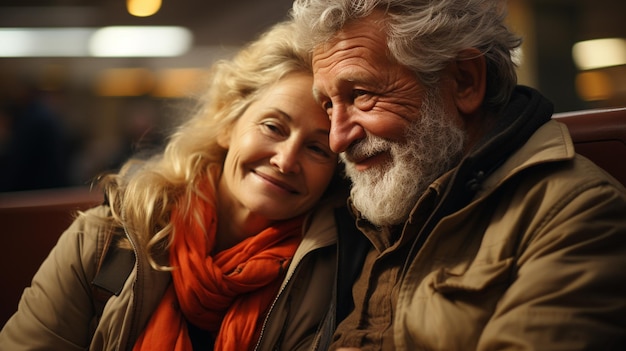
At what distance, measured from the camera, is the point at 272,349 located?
6.11ft

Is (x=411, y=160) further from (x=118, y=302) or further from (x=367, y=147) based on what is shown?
(x=118, y=302)

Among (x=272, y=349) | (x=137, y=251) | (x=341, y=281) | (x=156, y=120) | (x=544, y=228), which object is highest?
(x=544, y=228)

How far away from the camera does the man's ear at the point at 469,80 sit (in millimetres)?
1750

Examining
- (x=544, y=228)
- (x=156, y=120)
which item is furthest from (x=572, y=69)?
(x=544, y=228)

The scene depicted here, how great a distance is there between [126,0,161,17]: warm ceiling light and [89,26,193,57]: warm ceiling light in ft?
0.56

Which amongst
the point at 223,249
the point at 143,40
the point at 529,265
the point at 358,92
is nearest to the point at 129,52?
the point at 143,40

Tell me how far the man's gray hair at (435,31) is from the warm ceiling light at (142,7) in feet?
20.4

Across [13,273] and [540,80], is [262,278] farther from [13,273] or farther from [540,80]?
[540,80]

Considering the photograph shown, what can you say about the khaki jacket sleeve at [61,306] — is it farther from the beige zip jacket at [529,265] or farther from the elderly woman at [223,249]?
the beige zip jacket at [529,265]

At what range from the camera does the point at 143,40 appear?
25.4 feet

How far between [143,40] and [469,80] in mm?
A: 6625

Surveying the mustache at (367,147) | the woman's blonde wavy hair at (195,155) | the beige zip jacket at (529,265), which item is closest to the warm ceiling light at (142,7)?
the woman's blonde wavy hair at (195,155)

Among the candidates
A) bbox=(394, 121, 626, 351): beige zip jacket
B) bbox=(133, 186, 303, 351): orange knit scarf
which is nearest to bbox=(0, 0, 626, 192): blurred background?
bbox=(133, 186, 303, 351): orange knit scarf

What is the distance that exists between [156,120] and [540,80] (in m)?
4.09
